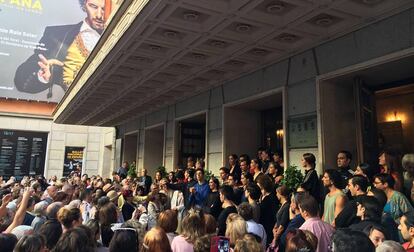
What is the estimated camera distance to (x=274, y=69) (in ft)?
26.5

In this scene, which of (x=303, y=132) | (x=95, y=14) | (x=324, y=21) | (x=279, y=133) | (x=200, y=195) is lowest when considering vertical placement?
(x=200, y=195)

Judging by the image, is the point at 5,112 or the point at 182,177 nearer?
the point at 182,177

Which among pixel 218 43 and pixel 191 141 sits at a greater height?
pixel 218 43

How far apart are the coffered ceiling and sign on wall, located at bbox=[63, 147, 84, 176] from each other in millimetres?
12634

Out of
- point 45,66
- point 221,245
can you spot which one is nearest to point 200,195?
point 221,245

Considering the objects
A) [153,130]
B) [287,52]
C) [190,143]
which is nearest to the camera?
[287,52]

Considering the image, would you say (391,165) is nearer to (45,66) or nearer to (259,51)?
(259,51)

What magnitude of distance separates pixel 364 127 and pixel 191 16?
394 centimetres

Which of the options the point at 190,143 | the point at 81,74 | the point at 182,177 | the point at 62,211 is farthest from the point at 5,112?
the point at 62,211

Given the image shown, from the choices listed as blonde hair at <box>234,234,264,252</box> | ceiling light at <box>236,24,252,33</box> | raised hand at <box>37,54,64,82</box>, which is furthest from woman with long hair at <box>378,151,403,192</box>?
raised hand at <box>37,54,64,82</box>

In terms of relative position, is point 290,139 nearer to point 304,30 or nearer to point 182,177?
point 304,30

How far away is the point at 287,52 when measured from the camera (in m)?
7.40

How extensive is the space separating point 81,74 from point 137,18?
6261mm

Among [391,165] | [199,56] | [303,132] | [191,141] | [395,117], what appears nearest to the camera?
[391,165]
